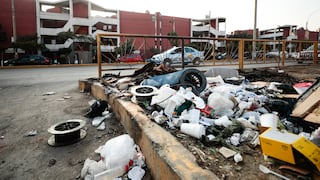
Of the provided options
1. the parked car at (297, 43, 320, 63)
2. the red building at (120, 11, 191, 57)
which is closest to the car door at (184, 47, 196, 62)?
the parked car at (297, 43, 320, 63)

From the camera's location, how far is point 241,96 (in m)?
2.88

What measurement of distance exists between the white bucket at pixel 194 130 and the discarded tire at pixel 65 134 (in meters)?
1.24

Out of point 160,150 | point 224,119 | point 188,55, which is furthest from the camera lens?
point 188,55

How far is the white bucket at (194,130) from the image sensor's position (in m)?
1.71

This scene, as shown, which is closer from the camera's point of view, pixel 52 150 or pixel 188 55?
pixel 52 150

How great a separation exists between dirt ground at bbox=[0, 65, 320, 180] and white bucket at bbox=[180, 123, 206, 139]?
7cm

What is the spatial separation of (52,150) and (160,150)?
1.35 meters

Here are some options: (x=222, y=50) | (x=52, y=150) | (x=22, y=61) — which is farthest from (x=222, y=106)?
(x=22, y=61)

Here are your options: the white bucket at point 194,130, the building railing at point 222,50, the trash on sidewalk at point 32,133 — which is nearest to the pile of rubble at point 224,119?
the white bucket at point 194,130

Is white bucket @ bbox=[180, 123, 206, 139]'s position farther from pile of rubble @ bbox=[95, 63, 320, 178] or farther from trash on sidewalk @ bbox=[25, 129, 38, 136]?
trash on sidewalk @ bbox=[25, 129, 38, 136]

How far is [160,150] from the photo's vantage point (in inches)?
57.9

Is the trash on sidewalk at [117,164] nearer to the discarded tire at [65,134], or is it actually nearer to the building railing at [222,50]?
the discarded tire at [65,134]

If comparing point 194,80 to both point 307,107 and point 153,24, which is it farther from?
point 153,24

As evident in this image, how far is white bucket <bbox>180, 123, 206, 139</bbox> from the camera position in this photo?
171 cm
